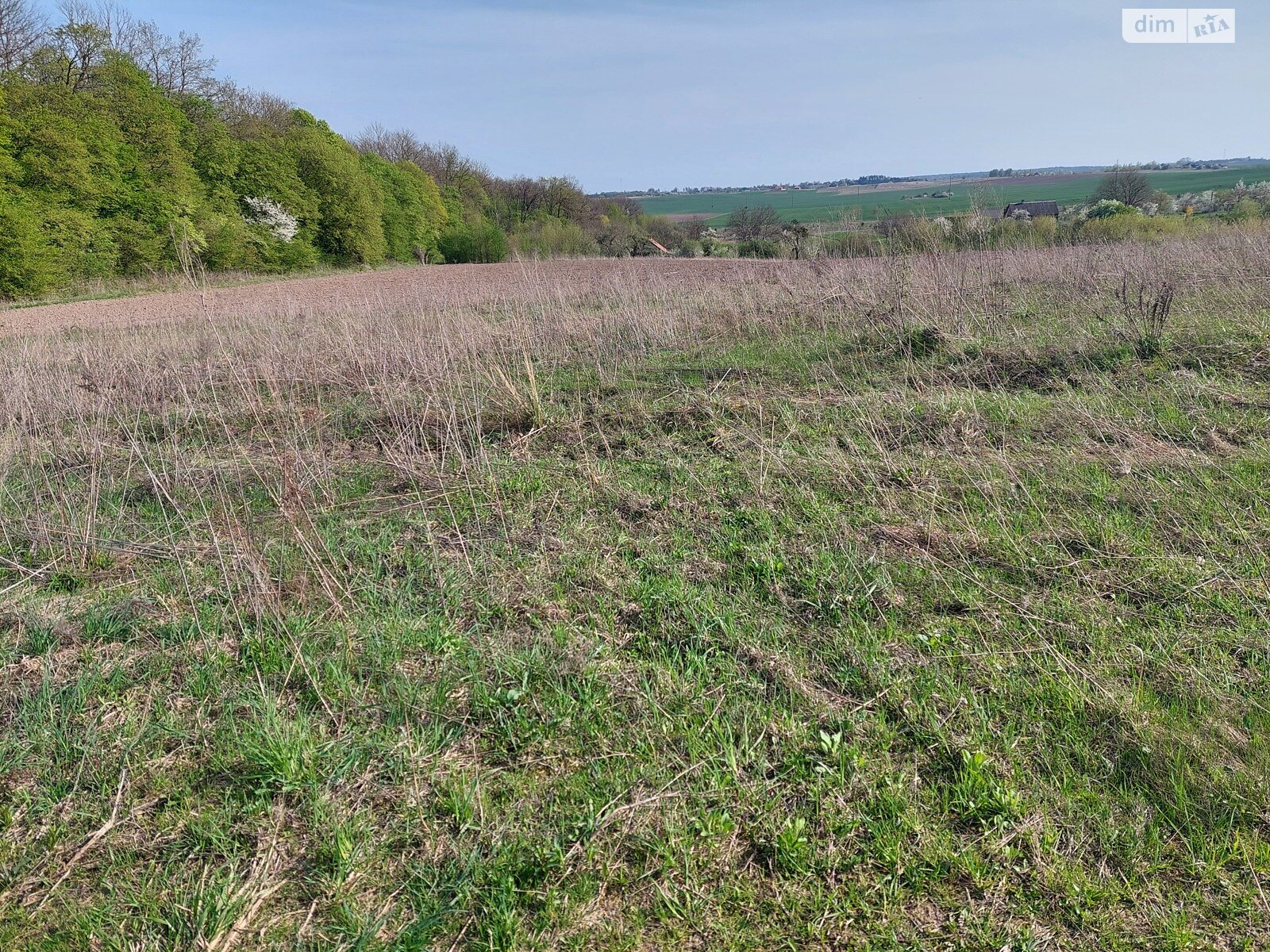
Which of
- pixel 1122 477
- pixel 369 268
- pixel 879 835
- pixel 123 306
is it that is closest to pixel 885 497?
pixel 1122 477

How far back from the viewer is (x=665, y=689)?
269 centimetres

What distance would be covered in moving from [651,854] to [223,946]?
1.10m

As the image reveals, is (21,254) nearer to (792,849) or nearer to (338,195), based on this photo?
(338,195)

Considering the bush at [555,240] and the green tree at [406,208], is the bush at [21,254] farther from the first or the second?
the green tree at [406,208]

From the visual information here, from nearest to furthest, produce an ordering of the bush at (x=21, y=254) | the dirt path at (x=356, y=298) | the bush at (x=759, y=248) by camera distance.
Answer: the dirt path at (x=356, y=298) < the bush at (x=21, y=254) < the bush at (x=759, y=248)

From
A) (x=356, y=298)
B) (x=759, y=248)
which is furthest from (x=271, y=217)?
(x=356, y=298)

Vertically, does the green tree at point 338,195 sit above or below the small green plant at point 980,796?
above

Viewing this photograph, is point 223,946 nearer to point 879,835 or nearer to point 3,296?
point 879,835

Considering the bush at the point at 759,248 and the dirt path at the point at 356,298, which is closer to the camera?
the dirt path at the point at 356,298

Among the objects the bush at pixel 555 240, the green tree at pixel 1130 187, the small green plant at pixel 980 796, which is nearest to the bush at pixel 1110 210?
the green tree at pixel 1130 187

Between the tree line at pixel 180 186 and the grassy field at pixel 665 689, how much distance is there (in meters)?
14.4

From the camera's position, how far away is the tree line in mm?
22859

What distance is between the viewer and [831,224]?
12234 mm

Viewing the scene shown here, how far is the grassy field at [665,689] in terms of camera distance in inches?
74.9
